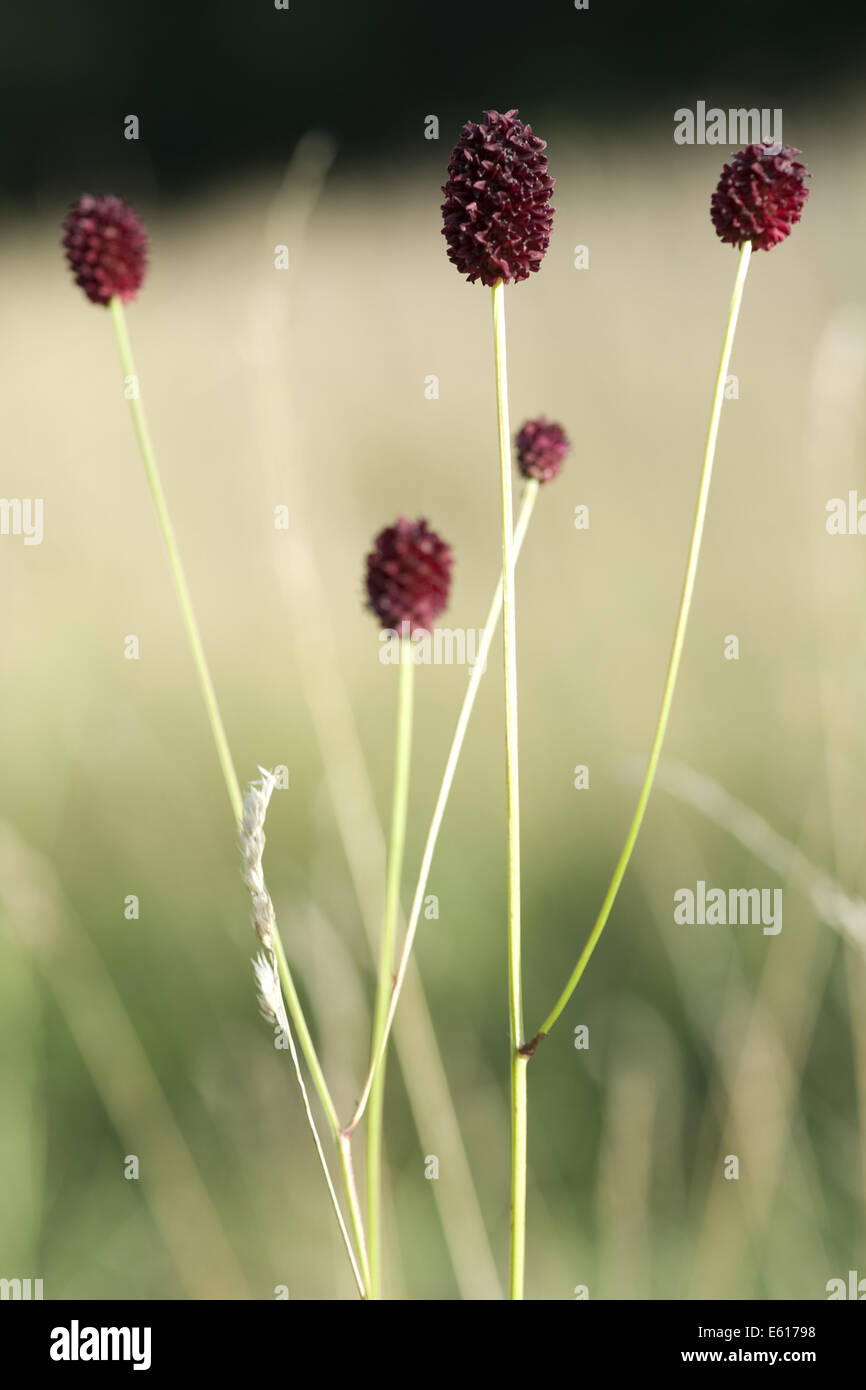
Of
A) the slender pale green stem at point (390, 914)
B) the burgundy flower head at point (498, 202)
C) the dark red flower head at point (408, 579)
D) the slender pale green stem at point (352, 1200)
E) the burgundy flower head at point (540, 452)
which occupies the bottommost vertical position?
the slender pale green stem at point (352, 1200)

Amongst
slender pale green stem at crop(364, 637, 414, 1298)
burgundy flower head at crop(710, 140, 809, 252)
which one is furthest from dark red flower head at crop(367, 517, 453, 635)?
burgundy flower head at crop(710, 140, 809, 252)

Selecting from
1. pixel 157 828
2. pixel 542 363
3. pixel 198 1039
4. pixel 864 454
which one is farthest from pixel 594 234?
pixel 198 1039

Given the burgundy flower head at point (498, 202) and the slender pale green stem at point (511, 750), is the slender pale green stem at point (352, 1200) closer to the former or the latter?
the slender pale green stem at point (511, 750)

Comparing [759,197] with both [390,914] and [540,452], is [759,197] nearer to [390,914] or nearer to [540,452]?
[540,452]

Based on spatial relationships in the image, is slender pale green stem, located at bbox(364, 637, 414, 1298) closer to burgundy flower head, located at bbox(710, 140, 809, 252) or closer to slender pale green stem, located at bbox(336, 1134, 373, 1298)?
slender pale green stem, located at bbox(336, 1134, 373, 1298)

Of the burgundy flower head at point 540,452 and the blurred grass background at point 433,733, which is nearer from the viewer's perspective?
the burgundy flower head at point 540,452

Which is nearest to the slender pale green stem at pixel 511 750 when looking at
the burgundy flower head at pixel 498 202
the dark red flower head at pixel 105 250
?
the burgundy flower head at pixel 498 202
